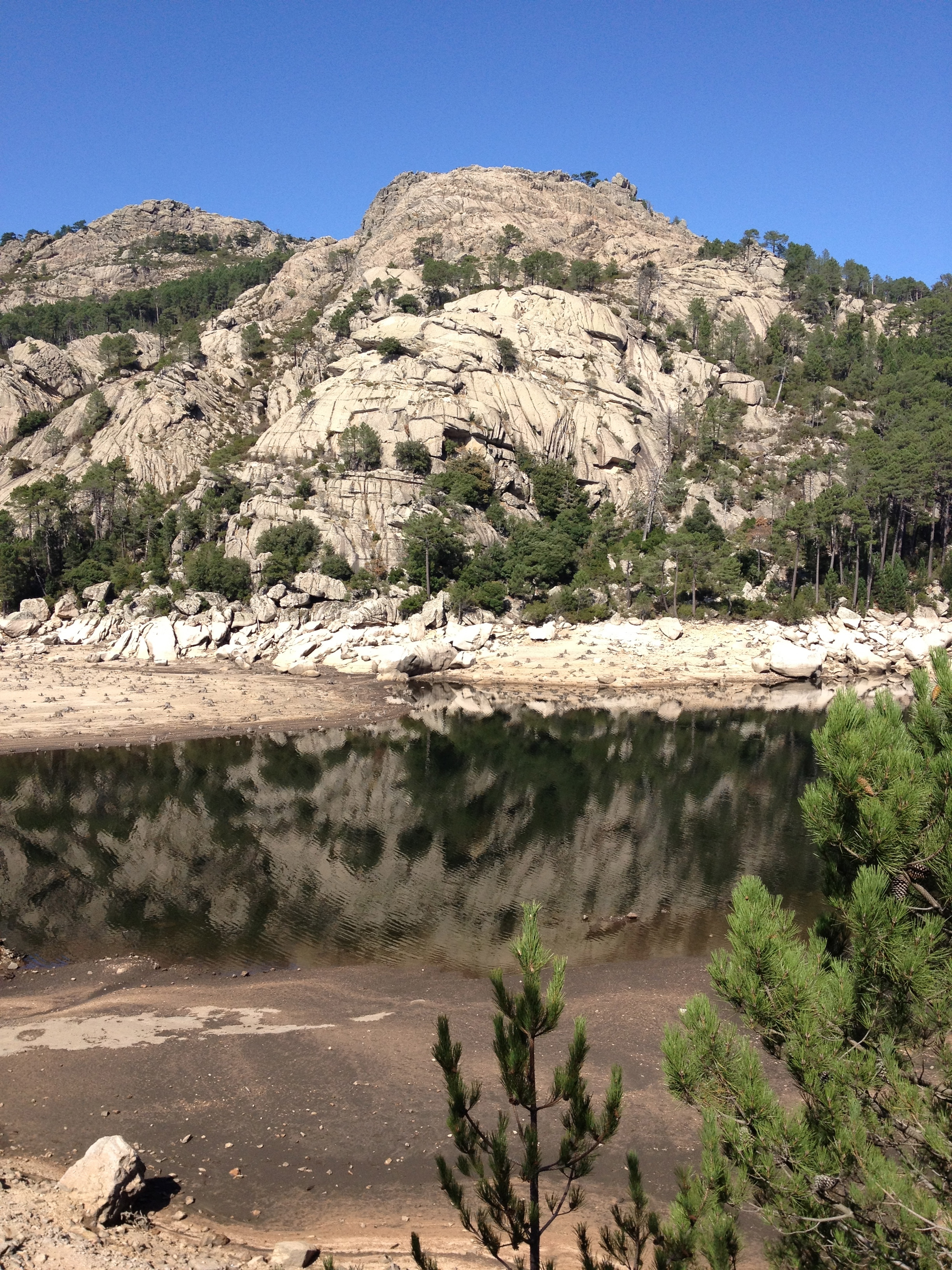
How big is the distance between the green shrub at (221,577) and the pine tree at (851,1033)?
225 feet

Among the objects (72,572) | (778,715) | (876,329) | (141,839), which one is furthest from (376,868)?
(876,329)

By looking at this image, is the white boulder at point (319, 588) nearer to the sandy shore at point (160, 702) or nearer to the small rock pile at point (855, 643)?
the sandy shore at point (160, 702)

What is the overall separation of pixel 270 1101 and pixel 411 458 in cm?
7612

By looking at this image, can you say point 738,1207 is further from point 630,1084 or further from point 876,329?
point 876,329

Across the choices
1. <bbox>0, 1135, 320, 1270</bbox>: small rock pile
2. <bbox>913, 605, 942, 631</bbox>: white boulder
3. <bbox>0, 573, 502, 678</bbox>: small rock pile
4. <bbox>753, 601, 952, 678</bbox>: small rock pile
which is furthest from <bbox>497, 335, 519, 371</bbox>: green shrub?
<bbox>0, 1135, 320, 1270</bbox>: small rock pile

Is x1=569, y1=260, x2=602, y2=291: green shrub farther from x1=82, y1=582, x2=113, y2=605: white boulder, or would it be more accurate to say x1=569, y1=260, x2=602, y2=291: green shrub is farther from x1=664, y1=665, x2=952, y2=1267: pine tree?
x1=664, y1=665, x2=952, y2=1267: pine tree

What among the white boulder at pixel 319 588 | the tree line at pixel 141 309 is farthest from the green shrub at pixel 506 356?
the tree line at pixel 141 309

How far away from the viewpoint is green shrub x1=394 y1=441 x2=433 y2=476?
8356cm

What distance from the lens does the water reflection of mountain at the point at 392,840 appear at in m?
20.9

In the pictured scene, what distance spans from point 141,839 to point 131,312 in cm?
12828

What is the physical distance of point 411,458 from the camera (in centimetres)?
8375

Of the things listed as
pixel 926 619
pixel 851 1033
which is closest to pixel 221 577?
pixel 926 619

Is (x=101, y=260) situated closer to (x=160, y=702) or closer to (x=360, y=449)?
(x=360, y=449)

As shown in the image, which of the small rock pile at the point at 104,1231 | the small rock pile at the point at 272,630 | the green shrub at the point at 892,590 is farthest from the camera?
the green shrub at the point at 892,590
